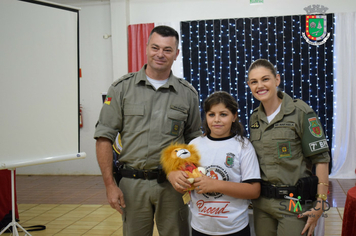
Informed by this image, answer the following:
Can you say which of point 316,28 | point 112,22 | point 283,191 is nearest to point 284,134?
point 283,191

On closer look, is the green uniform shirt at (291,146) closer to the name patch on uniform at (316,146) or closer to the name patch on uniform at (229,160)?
the name patch on uniform at (316,146)

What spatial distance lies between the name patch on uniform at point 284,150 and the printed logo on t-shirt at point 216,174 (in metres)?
0.29

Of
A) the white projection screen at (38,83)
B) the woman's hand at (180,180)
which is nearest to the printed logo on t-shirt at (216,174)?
the woman's hand at (180,180)

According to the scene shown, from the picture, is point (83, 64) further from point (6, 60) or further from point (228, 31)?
point (6, 60)

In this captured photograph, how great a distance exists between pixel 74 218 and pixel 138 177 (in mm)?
2382

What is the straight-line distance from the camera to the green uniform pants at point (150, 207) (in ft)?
6.27

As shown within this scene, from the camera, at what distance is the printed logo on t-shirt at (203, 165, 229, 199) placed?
1.71 meters

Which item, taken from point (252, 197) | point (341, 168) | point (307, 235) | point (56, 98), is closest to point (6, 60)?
point (56, 98)

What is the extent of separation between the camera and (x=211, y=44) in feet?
19.6

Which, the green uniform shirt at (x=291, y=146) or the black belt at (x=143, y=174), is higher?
the green uniform shirt at (x=291, y=146)

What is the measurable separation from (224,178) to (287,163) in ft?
1.07

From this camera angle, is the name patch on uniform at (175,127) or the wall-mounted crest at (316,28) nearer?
the name patch on uniform at (175,127)

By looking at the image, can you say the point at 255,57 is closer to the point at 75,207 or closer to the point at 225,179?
the point at 75,207

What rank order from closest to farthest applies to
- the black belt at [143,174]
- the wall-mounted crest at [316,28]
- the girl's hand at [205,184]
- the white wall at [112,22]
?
the girl's hand at [205,184], the black belt at [143,174], the wall-mounted crest at [316,28], the white wall at [112,22]
